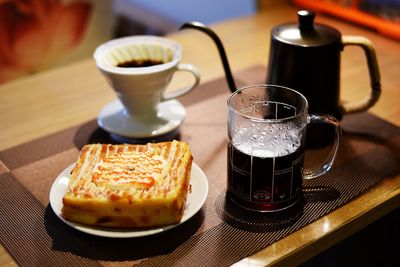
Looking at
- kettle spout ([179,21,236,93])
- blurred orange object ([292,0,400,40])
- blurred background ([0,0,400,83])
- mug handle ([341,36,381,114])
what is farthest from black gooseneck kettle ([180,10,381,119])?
blurred background ([0,0,400,83])

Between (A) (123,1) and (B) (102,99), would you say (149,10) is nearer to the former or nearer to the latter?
(A) (123,1)

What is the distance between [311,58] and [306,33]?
0.17 ft

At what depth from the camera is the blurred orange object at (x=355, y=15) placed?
1.52 meters

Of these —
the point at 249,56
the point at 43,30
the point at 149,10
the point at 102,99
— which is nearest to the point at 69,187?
the point at 102,99

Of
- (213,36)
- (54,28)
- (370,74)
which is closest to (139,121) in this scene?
(213,36)

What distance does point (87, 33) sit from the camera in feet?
7.27

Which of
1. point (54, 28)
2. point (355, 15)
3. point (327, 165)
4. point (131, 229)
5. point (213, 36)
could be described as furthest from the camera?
point (54, 28)

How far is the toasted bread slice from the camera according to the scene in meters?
0.75

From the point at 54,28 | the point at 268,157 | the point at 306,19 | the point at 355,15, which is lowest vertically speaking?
the point at 54,28

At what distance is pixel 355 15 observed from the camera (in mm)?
1613

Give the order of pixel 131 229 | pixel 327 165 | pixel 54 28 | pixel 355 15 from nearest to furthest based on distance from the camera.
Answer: pixel 131 229 < pixel 327 165 < pixel 355 15 < pixel 54 28

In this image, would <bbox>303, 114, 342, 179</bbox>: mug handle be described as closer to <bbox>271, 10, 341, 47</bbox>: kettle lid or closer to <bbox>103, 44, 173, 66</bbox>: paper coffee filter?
<bbox>271, 10, 341, 47</bbox>: kettle lid

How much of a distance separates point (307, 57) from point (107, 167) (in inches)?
15.5

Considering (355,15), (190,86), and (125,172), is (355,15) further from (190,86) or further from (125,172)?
(125,172)
